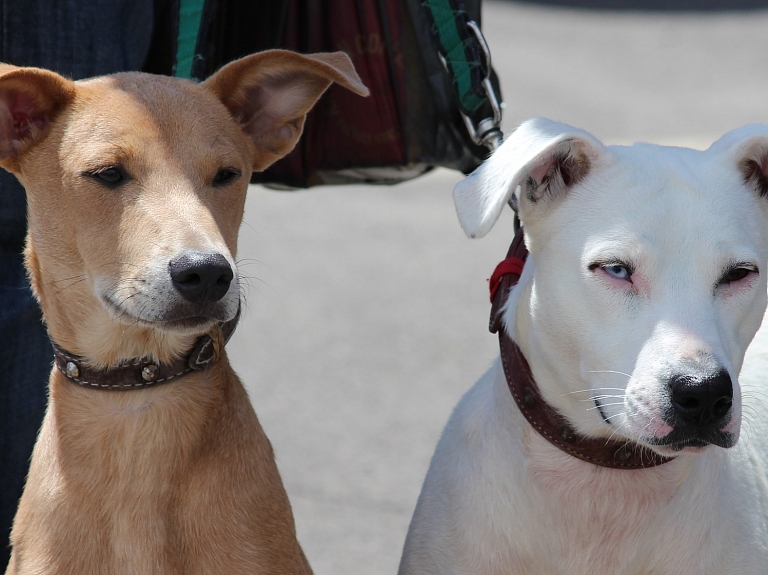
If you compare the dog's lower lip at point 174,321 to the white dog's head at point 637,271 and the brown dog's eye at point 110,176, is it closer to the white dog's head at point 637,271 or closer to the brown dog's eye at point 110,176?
the brown dog's eye at point 110,176

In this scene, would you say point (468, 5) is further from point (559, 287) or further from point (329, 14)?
point (559, 287)

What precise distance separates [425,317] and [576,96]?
20.5 feet

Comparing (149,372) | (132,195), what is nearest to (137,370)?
(149,372)

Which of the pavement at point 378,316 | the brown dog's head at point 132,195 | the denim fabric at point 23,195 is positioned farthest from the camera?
the pavement at point 378,316

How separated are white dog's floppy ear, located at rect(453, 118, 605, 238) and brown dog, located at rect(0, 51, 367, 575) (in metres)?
0.48

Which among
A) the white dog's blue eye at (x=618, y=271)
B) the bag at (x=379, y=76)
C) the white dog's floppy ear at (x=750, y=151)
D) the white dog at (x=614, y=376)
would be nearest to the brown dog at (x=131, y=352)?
the white dog at (x=614, y=376)

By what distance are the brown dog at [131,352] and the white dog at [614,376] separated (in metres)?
0.56

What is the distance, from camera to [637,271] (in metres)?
2.53

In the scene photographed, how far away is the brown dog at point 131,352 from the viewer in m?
2.75

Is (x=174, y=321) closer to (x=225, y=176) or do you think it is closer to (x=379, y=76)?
(x=225, y=176)

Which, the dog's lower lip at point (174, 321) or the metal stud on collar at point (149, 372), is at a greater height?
the dog's lower lip at point (174, 321)

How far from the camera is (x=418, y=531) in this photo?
307 cm

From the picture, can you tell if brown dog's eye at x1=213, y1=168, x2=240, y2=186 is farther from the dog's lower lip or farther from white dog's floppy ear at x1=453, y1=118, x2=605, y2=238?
white dog's floppy ear at x1=453, y1=118, x2=605, y2=238

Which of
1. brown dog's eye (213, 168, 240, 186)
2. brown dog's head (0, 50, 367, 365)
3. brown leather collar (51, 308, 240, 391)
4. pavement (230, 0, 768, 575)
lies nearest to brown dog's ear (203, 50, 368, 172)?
brown dog's head (0, 50, 367, 365)
